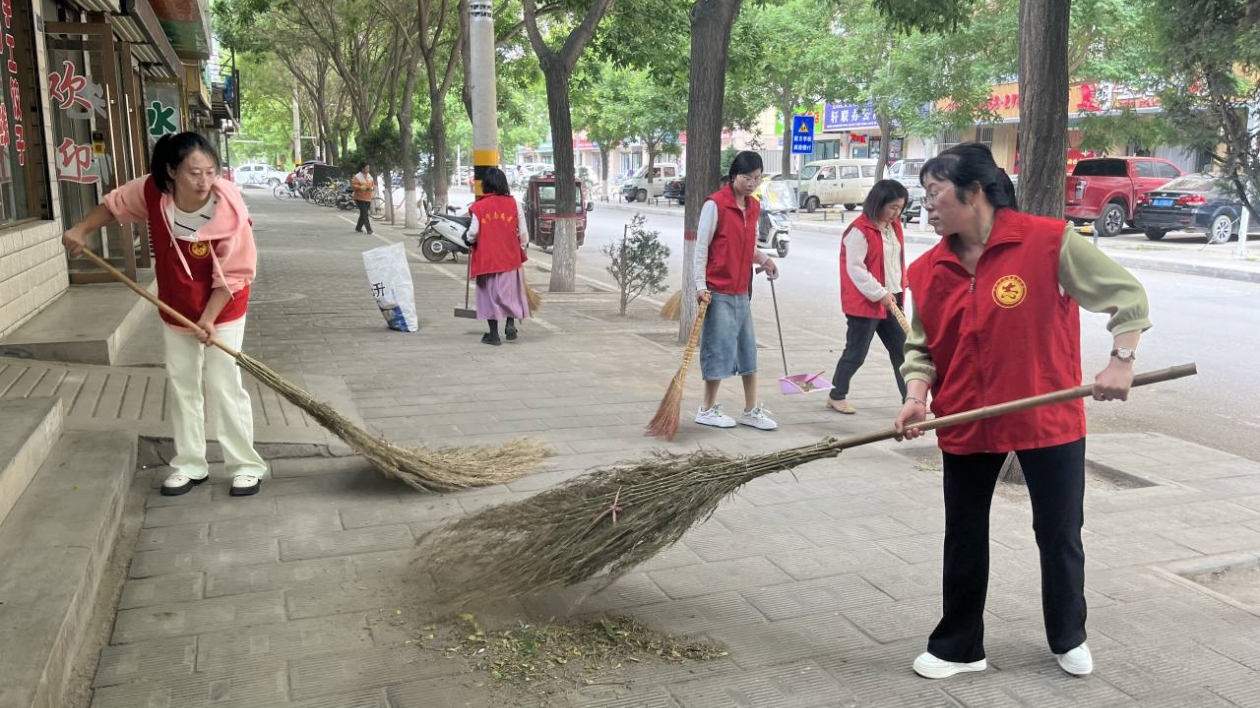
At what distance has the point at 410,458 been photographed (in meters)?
4.34

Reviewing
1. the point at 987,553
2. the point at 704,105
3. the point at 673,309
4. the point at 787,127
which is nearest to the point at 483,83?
the point at 673,309

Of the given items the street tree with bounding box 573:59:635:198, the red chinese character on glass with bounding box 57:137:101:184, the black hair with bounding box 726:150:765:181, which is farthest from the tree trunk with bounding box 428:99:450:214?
the street tree with bounding box 573:59:635:198

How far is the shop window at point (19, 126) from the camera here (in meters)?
6.59

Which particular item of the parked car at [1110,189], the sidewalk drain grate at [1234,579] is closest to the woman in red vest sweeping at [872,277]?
the sidewalk drain grate at [1234,579]

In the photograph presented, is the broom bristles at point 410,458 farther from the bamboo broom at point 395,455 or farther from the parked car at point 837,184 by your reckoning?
the parked car at point 837,184

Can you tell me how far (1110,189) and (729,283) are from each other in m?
18.0

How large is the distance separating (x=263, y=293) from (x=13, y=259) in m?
5.31

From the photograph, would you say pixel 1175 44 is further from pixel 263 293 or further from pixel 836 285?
pixel 263 293

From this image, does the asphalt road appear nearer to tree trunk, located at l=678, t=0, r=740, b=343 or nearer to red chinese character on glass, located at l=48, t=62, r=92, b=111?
tree trunk, located at l=678, t=0, r=740, b=343

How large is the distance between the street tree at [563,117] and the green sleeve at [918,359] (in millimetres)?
9104

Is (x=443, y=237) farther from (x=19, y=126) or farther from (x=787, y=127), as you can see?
(x=787, y=127)

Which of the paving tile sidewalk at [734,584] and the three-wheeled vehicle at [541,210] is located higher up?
the three-wheeled vehicle at [541,210]

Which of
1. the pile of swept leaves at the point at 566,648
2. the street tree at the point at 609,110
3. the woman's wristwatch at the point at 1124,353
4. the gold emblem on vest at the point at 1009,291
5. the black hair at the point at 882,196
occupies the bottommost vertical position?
the pile of swept leaves at the point at 566,648

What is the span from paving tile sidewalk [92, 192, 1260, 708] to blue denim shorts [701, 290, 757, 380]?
15.1 inches
